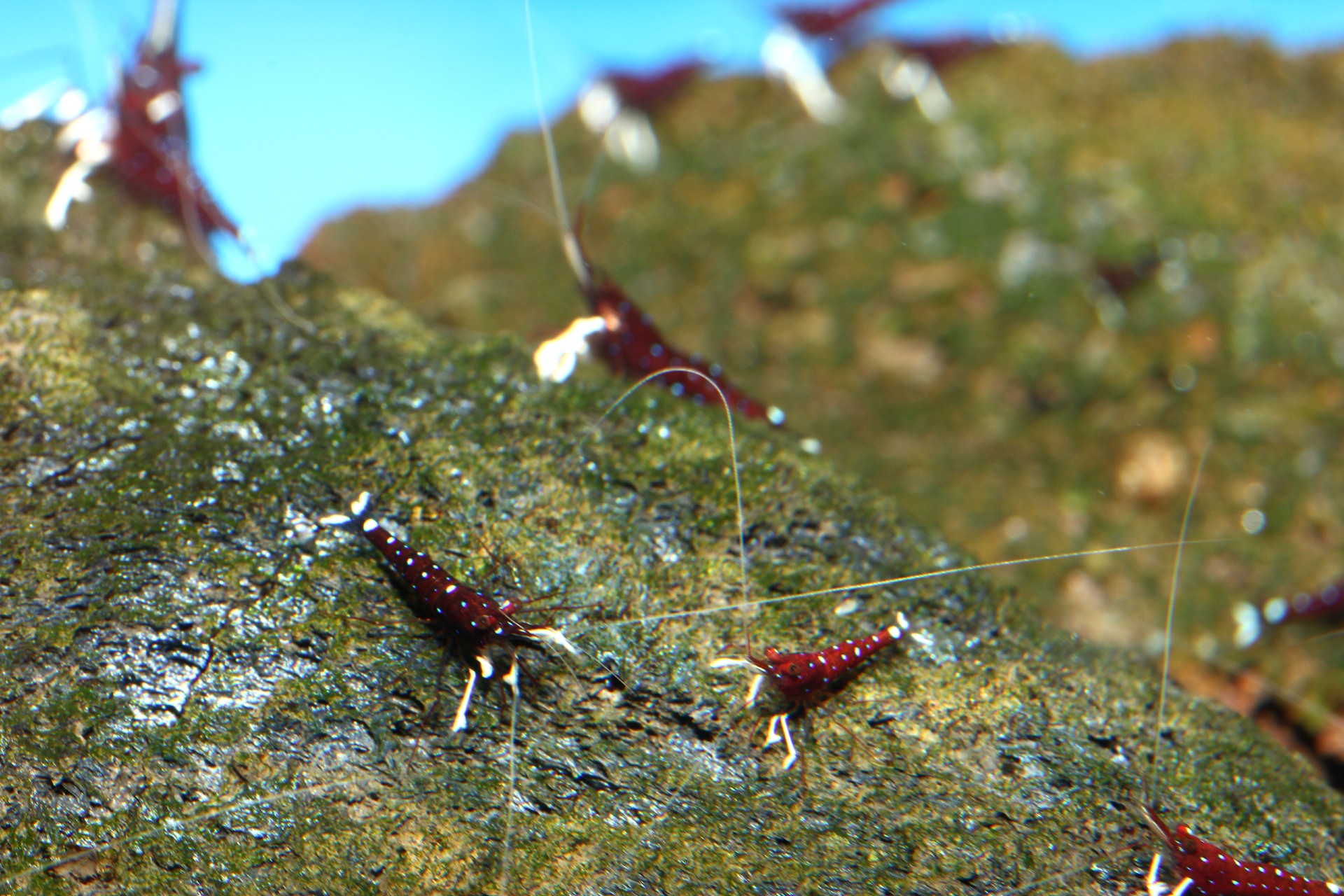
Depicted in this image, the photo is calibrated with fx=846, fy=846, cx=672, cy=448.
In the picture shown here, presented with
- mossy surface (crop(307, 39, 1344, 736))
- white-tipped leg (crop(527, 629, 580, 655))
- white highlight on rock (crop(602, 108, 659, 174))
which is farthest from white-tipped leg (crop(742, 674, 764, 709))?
white highlight on rock (crop(602, 108, 659, 174))

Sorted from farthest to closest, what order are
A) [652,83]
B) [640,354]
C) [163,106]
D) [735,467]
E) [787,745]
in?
[652,83]
[163,106]
[640,354]
[735,467]
[787,745]

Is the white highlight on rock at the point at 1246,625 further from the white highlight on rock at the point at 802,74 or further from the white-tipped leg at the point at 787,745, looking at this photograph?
the white highlight on rock at the point at 802,74

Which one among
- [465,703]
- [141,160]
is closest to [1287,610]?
[465,703]

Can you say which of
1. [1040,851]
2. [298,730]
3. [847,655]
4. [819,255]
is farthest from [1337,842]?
[819,255]

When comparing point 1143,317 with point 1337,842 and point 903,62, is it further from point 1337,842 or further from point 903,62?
point 1337,842

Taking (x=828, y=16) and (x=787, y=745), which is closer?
(x=787, y=745)

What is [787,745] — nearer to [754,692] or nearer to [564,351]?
[754,692]

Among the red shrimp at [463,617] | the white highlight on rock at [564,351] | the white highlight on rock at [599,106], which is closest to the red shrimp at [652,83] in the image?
the white highlight on rock at [599,106]
